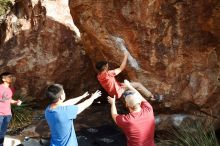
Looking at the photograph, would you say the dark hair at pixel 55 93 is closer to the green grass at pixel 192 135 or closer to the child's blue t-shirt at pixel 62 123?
the child's blue t-shirt at pixel 62 123

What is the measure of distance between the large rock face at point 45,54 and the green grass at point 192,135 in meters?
3.32

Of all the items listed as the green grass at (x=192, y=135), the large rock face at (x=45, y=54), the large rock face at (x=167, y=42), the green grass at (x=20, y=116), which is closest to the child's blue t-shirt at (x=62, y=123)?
the green grass at (x=192, y=135)

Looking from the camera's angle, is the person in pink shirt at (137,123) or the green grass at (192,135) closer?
the person in pink shirt at (137,123)

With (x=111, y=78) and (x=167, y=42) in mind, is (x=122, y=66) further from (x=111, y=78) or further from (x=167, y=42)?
(x=167, y=42)

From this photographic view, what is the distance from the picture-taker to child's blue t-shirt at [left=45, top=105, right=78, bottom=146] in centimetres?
565

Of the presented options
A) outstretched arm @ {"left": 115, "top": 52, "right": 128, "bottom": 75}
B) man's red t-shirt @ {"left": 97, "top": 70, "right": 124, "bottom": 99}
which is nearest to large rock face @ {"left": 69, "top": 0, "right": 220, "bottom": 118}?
outstretched arm @ {"left": 115, "top": 52, "right": 128, "bottom": 75}

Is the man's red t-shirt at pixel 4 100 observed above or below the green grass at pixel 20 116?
above

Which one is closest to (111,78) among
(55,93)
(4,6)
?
(55,93)

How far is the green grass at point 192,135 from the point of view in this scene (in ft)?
24.1

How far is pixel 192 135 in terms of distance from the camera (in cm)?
768

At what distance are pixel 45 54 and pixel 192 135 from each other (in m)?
4.42

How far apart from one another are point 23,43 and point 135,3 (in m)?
3.82

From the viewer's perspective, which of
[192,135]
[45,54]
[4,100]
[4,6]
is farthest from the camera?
[4,6]

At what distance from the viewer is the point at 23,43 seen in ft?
35.1
